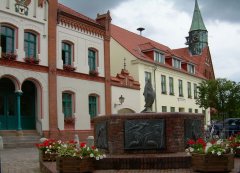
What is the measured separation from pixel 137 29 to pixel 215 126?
2567cm

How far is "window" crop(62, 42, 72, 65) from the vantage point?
95.3ft

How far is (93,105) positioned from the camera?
31.7m

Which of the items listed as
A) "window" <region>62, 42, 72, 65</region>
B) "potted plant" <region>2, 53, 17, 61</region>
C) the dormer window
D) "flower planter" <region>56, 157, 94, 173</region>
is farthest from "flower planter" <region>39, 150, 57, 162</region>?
the dormer window

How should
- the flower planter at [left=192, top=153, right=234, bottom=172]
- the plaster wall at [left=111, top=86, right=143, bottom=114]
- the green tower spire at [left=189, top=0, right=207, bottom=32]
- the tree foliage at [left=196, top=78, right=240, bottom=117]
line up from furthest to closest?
1. the green tower spire at [left=189, top=0, right=207, bottom=32]
2. the tree foliage at [left=196, top=78, right=240, bottom=117]
3. the plaster wall at [left=111, top=86, right=143, bottom=114]
4. the flower planter at [left=192, top=153, right=234, bottom=172]

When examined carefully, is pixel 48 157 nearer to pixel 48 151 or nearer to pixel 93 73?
pixel 48 151

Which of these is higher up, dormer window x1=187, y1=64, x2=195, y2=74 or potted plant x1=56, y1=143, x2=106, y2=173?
dormer window x1=187, y1=64, x2=195, y2=74

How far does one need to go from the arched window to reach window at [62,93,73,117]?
3447 mm

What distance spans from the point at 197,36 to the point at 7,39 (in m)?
43.6

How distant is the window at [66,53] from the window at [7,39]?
4616mm

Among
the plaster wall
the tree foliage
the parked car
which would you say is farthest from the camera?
the tree foliage

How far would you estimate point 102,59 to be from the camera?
32594 millimetres

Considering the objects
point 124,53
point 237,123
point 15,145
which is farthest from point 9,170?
point 124,53

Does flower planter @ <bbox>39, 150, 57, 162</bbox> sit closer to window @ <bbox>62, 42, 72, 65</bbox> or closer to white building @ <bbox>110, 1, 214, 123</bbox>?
window @ <bbox>62, 42, 72, 65</bbox>

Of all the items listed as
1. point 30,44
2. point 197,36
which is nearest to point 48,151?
point 30,44
